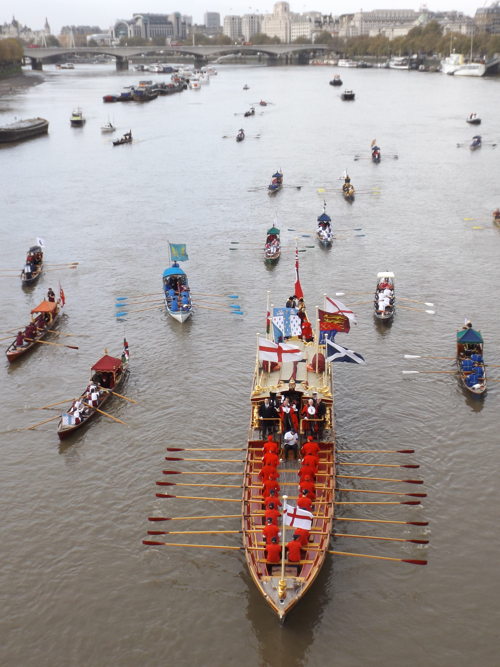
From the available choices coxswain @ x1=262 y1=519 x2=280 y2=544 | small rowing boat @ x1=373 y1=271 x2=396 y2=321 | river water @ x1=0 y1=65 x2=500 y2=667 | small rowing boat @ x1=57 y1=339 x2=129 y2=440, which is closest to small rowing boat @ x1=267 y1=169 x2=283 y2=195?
river water @ x1=0 y1=65 x2=500 y2=667

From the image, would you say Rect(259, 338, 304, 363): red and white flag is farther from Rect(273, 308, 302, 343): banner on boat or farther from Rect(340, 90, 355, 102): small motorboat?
Rect(340, 90, 355, 102): small motorboat

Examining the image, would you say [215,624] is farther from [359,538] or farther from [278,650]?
[359,538]

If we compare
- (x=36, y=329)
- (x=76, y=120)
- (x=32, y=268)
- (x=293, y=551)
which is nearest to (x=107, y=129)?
(x=76, y=120)

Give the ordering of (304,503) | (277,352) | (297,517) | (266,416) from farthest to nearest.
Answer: (277,352), (266,416), (304,503), (297,517)

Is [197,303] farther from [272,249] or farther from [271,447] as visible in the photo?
[271,447]

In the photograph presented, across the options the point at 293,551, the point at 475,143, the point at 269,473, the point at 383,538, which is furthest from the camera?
the point at 475,143

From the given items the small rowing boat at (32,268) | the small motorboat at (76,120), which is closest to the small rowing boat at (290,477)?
the small rowing boat at (32,268)
